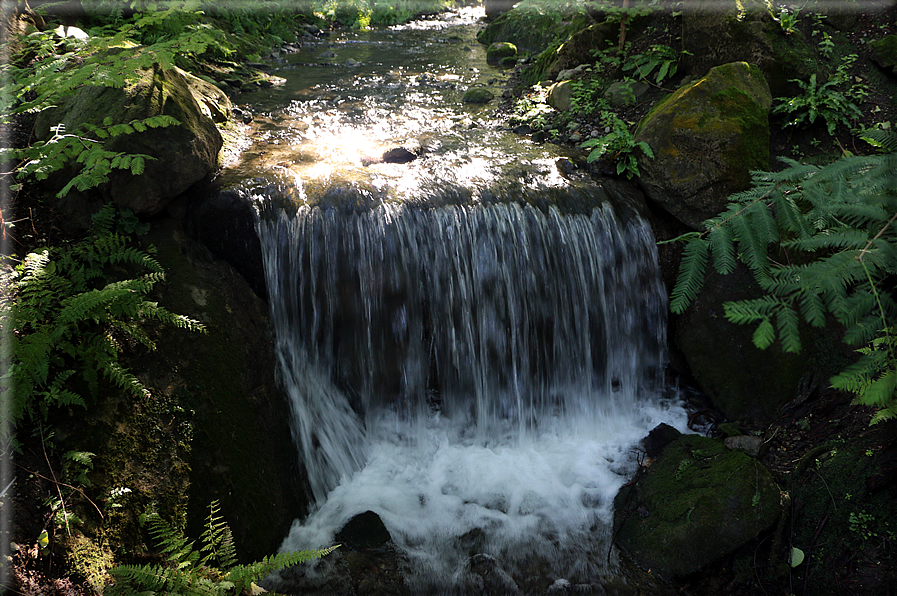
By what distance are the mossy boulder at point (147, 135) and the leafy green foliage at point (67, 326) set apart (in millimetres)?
863

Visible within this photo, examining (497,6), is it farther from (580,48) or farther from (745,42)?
(745,42)

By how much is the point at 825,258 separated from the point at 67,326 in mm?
4247

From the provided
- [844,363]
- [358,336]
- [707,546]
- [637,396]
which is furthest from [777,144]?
[358,336]

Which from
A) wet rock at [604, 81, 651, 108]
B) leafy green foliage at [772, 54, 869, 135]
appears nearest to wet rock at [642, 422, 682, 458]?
leafy green foliage at [772, 54, 869, 135]

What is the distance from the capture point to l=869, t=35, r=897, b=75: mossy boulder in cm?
655

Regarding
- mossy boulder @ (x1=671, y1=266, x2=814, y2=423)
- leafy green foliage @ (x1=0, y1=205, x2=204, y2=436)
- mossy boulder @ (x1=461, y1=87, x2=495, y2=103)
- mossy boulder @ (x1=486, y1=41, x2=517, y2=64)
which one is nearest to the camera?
leafy green foliage @ (x1=0, y1=205, x2=204, y2=436)

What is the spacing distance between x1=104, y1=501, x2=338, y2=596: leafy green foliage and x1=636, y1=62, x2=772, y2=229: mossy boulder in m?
5.22

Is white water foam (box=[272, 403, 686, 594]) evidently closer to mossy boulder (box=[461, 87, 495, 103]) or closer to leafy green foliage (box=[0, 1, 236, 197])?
leafy green foliage (box=[0, 1, 236, 197])

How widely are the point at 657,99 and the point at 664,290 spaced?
340cm

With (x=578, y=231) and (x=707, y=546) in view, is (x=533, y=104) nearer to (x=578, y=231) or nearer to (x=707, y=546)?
(x=578, y=231)

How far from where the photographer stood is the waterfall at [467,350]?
4.83 metres

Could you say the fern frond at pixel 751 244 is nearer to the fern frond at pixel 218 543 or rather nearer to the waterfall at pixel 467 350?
the waterfall at pixel 467 350

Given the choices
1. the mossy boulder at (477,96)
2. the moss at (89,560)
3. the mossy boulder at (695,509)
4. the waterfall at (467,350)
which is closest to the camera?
the moss at (89,560)

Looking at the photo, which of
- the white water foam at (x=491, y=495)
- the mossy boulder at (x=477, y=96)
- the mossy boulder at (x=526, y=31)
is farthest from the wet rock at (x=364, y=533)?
the mossy boulder at (x=526, y=31)
